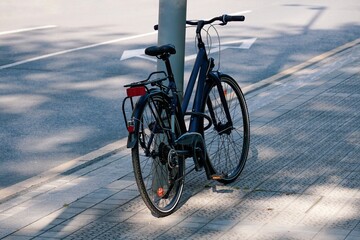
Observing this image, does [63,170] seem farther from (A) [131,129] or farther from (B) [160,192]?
(A) [131,129]

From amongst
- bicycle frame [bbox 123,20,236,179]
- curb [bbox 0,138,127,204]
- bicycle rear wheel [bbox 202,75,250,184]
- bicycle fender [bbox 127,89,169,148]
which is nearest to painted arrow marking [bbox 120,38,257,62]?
curb [bbox 0,138,127,204]

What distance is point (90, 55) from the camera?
15.4 metres

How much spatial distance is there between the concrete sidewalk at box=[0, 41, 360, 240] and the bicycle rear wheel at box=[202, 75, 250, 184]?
5.2 inches

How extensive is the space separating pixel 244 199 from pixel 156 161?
0.77 m

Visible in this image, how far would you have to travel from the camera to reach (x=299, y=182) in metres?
7.76

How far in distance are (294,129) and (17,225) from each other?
12.4 ft

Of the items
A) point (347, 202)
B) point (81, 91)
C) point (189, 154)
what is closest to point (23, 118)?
point (81, 91)

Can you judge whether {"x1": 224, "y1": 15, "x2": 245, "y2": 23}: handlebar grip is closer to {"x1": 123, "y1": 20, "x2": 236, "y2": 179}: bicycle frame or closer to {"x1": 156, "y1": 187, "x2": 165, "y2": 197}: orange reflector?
{"x1": 123, "y1": 20, "x2": 236, "y2": 179}: bicycle frame

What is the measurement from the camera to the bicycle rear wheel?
25.5ft

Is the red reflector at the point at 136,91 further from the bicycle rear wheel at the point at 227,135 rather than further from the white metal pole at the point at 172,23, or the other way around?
the bicycle rear wheel at the point at 227,135

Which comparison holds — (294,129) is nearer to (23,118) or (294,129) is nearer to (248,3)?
(23,118)

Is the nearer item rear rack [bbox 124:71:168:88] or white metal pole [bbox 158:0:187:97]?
rear rack [bbox 124:71:168:88]

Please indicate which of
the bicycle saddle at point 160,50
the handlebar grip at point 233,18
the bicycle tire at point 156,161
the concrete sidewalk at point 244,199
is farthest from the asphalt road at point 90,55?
the handlebar grip at point 233,18

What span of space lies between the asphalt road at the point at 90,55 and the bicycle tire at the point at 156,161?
1715 millimetres
